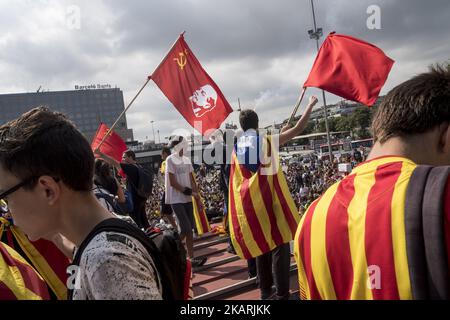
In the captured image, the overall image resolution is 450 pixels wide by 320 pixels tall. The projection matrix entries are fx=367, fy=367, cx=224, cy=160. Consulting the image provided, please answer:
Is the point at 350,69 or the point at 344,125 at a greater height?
the point at 344,125

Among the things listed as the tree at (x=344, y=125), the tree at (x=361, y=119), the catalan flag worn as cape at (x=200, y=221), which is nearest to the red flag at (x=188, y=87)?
the catalan flag worn as cape at (x=200, y=221)

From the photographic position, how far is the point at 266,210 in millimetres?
3600

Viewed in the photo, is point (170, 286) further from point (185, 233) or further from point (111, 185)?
point (185, 233)

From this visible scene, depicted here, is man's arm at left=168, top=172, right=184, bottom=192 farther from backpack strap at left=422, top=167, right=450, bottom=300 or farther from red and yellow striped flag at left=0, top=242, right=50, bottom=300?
backpack strap at left=422, top=167, right=450, bottom=300

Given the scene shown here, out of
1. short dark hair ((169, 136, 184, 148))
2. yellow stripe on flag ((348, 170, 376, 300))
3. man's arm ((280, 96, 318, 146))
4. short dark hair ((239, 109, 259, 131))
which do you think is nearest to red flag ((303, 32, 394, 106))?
man's arm ((280, 96, 318, 146))

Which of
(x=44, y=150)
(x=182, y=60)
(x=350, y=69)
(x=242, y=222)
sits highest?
(x=182, y=60)

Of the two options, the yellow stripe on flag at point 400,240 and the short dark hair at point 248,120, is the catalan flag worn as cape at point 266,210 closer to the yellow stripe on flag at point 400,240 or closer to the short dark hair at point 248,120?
the short dark hair at point 248,120

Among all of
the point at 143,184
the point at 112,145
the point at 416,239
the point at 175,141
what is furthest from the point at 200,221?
the point at 416,239

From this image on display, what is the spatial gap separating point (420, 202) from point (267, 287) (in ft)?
9.61

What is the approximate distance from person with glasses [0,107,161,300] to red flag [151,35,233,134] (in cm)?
392

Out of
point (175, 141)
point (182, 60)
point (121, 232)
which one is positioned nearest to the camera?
point (121, 232)

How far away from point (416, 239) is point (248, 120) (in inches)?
115

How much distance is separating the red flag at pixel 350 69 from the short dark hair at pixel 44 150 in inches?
122

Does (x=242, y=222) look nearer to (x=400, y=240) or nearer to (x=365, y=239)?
(x=365, y=239)
